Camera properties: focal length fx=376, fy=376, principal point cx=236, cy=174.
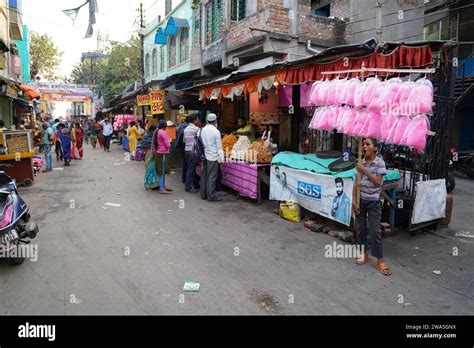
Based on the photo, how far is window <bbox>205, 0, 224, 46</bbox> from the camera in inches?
632

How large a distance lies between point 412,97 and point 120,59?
3609 cm

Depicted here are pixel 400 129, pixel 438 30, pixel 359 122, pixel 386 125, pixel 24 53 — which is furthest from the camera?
pixel 24 53

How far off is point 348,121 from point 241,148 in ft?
13.1

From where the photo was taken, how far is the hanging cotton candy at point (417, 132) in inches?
191

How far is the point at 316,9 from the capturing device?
667 inches

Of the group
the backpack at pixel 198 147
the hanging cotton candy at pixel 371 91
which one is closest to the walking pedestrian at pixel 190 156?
the backpack at pixel 198 147

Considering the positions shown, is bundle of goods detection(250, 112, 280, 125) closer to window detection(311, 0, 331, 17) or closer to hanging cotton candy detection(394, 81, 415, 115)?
hanging cotton candy detection(394, 81, 415, 115)

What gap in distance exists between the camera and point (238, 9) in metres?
15.0

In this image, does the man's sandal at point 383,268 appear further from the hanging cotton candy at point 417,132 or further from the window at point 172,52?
the window at point 172,52

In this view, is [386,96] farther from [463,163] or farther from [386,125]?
[463,163]

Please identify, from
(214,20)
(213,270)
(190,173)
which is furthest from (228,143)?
(214,20)

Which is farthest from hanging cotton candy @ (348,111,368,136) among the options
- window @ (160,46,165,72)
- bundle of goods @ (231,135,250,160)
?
window @ (160,46,165,72)
